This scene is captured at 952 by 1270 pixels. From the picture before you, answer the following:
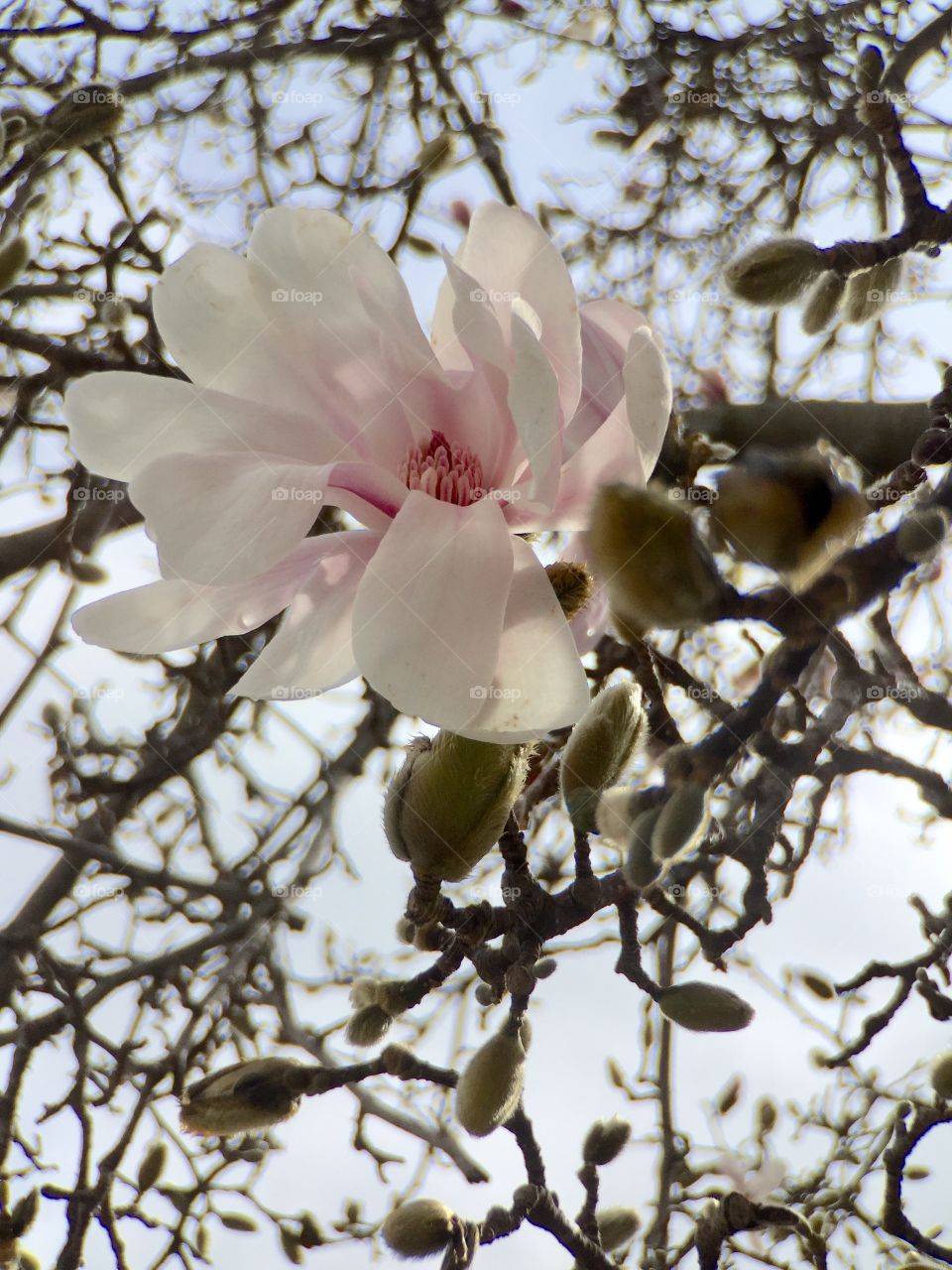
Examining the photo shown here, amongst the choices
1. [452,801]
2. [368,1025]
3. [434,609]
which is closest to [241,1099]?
[368,1025]

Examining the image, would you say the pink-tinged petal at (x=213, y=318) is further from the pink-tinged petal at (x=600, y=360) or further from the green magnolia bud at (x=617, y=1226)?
the green magnolia bud at (x=617, y=1226)

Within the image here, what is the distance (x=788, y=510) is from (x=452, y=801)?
0.86 feet

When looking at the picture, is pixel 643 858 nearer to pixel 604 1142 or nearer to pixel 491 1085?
pixel 491 1085

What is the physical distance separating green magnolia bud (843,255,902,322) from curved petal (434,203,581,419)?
389 millimetres

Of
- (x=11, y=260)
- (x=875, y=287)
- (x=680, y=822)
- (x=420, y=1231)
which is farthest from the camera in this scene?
(x=11, y=260)

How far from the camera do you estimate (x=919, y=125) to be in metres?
1.84

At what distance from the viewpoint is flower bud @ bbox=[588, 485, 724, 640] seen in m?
0.49

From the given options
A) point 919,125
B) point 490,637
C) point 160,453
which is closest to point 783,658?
point 490,637

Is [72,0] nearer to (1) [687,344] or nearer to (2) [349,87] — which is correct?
(2) [349,87]

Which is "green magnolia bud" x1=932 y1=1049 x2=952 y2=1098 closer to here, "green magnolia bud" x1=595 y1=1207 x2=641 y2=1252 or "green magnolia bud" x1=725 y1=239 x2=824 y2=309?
"green magnolia bud" x1=595 y1=1207 x2=641 y2=1252

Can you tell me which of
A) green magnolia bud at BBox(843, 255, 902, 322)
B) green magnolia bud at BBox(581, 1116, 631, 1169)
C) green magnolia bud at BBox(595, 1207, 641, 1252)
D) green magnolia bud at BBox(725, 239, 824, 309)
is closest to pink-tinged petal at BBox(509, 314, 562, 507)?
green magnolia bud at BBox(725, 239, 824, 309)

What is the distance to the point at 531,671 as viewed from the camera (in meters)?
0.58

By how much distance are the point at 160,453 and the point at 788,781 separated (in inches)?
18.9

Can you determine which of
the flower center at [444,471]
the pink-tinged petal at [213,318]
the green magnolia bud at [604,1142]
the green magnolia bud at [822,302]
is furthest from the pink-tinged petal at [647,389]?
the green magnolia bud at [604,1142]
